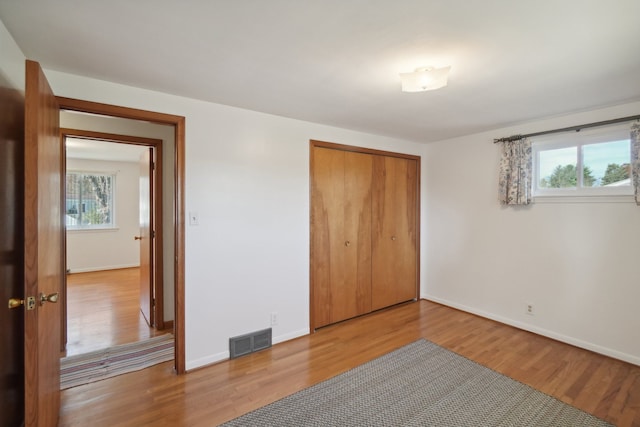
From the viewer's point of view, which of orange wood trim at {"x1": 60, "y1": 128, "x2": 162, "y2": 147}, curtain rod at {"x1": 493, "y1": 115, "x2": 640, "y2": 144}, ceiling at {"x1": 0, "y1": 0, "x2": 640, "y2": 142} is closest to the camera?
ceiling at {"x1": 0, "y1": 0, "x2": 640, "y2": 142}

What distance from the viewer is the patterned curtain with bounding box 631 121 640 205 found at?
2490 mm

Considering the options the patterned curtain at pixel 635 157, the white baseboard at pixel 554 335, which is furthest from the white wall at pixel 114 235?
the patterned curtain at pixel 635 157

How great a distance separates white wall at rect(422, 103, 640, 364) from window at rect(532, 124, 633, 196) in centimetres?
13

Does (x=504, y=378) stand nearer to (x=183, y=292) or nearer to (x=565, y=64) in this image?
(x=565, y=64)

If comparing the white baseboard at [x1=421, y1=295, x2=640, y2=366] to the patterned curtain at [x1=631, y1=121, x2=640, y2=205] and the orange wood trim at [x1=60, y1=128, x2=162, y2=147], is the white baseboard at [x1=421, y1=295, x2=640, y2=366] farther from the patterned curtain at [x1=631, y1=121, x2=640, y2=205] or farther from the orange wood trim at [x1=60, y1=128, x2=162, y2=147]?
the orange wood trim at [x1=60, y1=128, x2=162, y2=147]

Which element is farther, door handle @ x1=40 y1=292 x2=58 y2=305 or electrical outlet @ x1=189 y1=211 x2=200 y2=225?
electrical outlet @ x1=189 y1=211 x2=200 y2=225

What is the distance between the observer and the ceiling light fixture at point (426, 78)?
1.84 metres

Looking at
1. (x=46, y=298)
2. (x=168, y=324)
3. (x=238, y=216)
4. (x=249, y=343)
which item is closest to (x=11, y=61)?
(x=46, y=298)

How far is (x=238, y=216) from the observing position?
2732mm

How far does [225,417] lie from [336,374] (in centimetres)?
91

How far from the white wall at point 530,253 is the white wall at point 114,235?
20.8ft

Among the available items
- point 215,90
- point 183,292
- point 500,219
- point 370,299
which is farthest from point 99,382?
point 500,219

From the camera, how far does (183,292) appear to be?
2449 millimetres

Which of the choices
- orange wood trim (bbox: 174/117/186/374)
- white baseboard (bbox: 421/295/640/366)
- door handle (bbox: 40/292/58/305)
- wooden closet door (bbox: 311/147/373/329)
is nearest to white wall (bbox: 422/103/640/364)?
white baseboard (bbox: 421/295/640/366)
